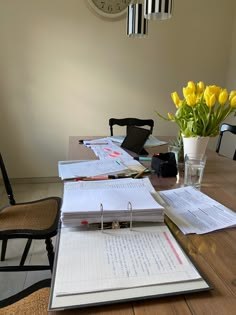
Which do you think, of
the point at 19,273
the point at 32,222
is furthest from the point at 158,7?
the point at 19,273

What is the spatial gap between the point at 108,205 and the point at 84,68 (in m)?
2.52

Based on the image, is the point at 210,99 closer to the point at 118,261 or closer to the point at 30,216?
the point at 118,261

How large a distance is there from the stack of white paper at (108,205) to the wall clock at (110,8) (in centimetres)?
248

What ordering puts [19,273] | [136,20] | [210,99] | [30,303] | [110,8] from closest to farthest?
[30,303] < [210,99] < [136,20] < [19,273] < [110,8]

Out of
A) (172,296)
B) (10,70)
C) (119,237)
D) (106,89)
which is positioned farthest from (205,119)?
(10,70)

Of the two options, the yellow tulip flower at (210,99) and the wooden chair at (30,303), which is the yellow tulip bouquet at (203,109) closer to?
the yellow tulip flower at (210,99)

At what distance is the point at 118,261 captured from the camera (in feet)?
2.18

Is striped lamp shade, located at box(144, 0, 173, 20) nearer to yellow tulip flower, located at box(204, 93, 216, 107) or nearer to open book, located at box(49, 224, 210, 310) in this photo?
yellow tulip flower, located at box(204, 93, 216, 107)

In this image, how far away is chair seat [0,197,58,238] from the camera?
1.39m

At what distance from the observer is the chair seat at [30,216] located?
139 cm

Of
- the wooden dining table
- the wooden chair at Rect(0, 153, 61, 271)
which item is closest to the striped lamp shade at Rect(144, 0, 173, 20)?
the wooden dining table

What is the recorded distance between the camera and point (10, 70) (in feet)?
9.80

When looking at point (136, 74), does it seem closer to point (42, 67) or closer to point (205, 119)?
point (42, 67)

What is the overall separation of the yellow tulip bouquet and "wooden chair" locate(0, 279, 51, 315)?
86 centimetres
